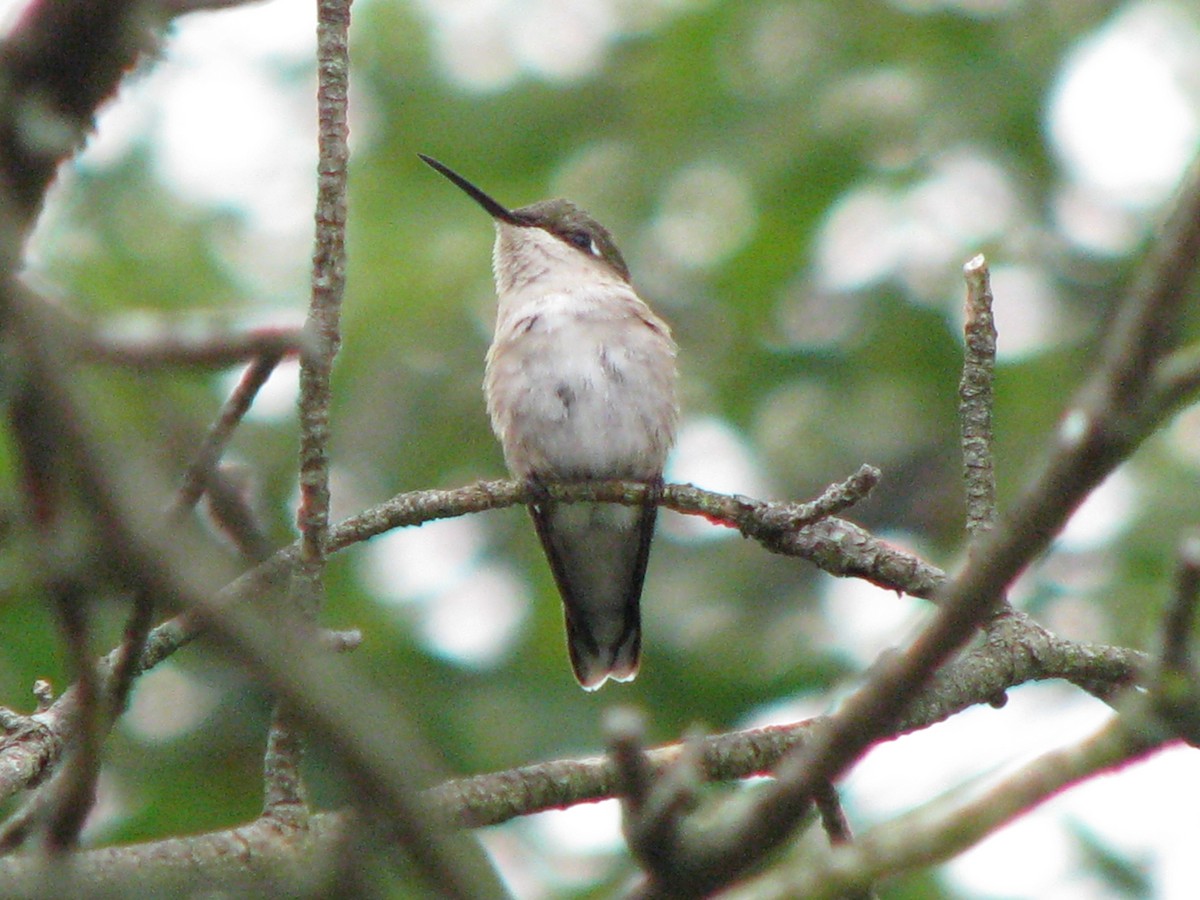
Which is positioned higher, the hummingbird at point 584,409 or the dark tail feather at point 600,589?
the hummingbird at point 584,409

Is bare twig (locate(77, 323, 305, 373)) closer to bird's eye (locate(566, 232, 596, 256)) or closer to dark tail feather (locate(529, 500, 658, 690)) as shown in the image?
dark tail feather (locate(529, 500, 658, 690))

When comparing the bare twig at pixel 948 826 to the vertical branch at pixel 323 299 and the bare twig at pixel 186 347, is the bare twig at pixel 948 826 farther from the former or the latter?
the vertical branch at pixel 323 299

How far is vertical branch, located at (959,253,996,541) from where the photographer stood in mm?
4352

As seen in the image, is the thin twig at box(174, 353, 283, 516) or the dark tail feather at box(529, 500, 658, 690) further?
the dark tail feather at box(529, 500, 658, 690)

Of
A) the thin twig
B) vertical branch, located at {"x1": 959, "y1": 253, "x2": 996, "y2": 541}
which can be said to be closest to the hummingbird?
vertical branch, located at {"x1": 959, "y1": 253, "x2": 996, "y2": 541}

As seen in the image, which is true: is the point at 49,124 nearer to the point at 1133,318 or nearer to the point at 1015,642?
the point at 1133,318

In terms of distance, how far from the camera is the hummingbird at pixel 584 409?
7.63 m

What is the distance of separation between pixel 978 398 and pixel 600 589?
164 inches

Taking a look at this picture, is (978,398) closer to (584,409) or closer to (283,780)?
(283,780)

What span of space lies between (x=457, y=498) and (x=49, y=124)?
7.89ft

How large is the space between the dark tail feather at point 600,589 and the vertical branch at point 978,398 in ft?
12.4

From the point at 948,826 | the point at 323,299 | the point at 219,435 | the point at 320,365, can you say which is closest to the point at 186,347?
the point at 219,435

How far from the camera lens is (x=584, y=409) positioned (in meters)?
7.61

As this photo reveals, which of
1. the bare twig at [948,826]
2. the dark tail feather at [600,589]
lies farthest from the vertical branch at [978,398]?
the dark tail feather at [600,589]
